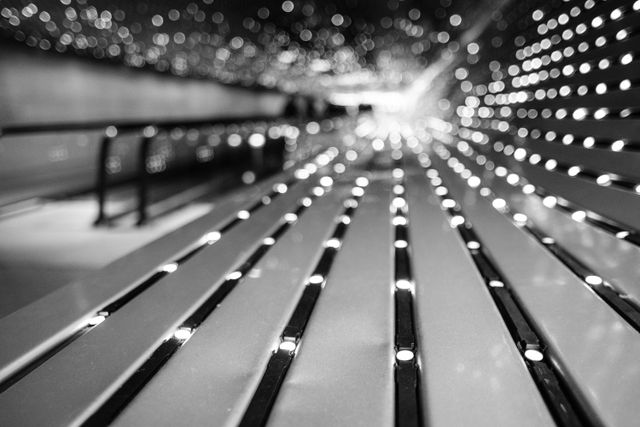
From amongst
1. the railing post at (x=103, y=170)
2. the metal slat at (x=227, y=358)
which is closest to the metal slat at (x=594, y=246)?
the metal slat at (x=227, y=358)

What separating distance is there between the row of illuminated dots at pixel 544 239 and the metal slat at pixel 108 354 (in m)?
1.60

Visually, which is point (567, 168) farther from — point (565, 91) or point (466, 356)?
point (466, 356)

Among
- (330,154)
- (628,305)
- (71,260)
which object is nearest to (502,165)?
(330,154)

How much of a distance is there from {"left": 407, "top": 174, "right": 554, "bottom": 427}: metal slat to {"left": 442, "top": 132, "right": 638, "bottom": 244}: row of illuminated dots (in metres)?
0.83

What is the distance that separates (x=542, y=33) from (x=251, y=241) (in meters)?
4.13

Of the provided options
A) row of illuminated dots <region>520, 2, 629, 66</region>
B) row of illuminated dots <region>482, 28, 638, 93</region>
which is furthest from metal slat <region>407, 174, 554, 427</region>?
row of illuminated dots <region>520, 2, 629, 66</region>

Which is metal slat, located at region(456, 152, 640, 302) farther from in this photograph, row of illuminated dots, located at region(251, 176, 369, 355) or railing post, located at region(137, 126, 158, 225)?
railing post, located at region(137, 126, 158, 225)

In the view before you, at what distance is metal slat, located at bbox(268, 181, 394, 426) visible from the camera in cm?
126

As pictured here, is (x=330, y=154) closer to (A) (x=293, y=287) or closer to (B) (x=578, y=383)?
(A) (x=293, y=287)

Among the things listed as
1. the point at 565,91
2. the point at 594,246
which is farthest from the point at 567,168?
the point at 594,246

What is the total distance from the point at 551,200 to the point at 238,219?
227 centimetres

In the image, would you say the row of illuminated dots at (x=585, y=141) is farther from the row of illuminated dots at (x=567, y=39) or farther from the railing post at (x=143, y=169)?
the railing post at (x=143, y=169)

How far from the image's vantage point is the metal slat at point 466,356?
48.6 inches

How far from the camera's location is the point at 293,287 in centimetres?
218
